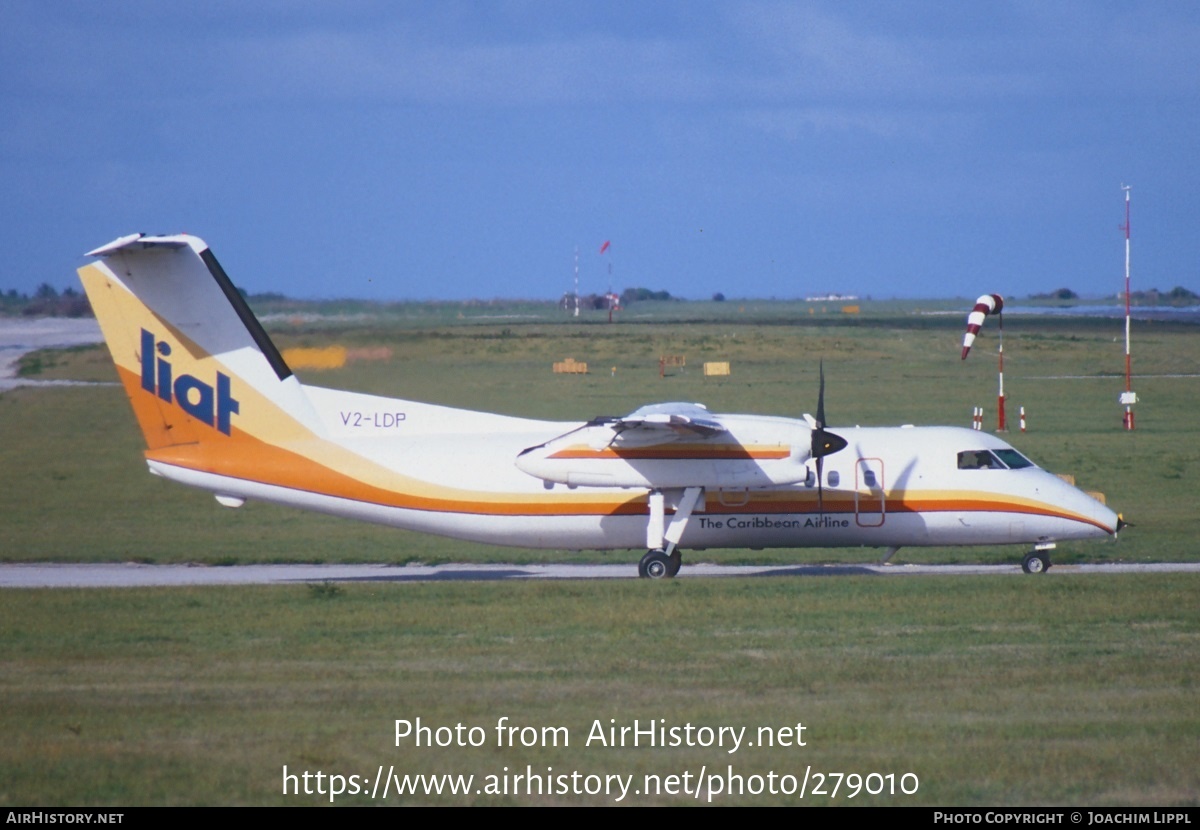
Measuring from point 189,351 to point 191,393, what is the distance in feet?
2.10

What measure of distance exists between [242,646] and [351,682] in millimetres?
2461

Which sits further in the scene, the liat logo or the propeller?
the liat logo

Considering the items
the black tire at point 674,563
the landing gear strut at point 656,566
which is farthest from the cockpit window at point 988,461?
the landing gear strut at point 656,566

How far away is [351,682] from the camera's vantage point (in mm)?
12875

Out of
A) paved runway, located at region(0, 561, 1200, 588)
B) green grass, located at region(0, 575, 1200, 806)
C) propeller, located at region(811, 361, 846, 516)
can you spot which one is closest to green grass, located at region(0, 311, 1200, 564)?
paved runway, located at region(0, 561, 1200, 588)

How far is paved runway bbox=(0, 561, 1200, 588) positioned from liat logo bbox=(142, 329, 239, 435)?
8.80 feet

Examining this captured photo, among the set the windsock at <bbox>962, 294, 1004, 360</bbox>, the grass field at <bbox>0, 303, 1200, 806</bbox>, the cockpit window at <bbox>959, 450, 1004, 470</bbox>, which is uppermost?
the windsock at <bbox>962, 294, 1004, 360</bbox>

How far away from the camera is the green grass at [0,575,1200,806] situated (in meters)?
9.87

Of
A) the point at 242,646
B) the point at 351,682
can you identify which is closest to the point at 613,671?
the point at 351,682

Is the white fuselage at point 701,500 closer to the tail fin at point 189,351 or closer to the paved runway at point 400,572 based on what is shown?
the tail fin at point 189,351

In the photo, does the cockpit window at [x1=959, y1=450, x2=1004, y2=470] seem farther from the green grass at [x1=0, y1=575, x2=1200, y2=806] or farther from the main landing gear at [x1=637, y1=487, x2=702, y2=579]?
the main landing gear at [x1=637, y1=487, x2=702, y2=579]

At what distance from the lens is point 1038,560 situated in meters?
20.7

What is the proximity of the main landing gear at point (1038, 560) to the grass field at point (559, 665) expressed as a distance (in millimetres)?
2032
